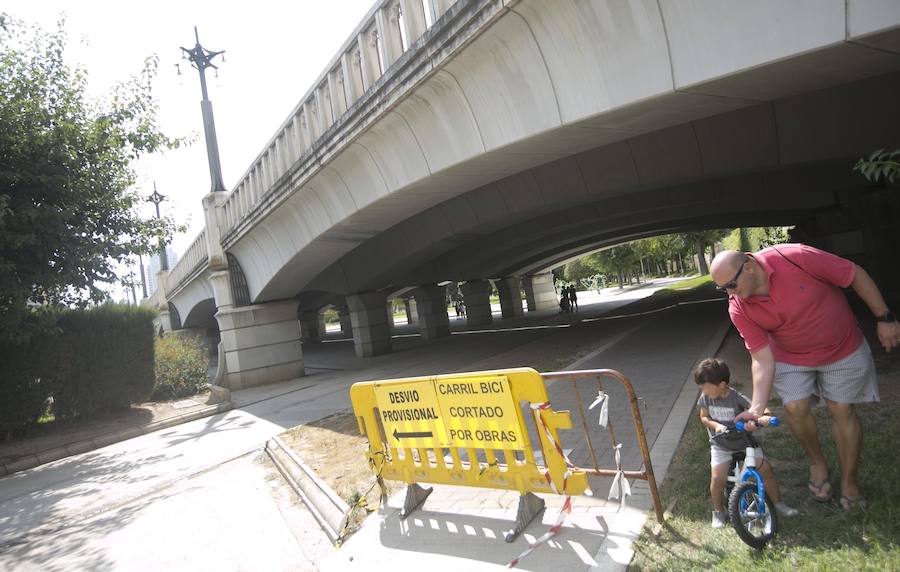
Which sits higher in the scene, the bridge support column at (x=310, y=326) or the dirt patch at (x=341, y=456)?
the bridge support column at (x=310, y=326)

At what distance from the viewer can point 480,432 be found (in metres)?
4.44

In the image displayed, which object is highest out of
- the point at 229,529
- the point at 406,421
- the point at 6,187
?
the point at 6,187

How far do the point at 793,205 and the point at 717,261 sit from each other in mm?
12719

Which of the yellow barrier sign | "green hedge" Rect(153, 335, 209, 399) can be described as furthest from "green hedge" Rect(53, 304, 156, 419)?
the yellow barrier sign

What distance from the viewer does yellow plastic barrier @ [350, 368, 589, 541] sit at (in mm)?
4117

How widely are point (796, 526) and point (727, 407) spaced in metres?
0.79

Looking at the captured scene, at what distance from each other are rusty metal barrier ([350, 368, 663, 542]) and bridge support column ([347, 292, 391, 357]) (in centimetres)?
1584

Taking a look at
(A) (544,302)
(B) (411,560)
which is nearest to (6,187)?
(B) (411,560)

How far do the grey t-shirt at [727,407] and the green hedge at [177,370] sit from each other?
49.9 feet

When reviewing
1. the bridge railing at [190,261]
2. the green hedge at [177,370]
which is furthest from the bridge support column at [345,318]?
the green hedge at [177,370]

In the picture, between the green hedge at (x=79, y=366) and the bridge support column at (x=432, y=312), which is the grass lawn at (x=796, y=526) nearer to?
the green hedge at (x=79, y=366)

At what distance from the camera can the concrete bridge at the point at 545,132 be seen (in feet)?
15.4

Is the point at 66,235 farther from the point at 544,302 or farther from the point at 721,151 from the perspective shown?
the point at 544,302

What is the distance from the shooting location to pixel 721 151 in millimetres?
8305
